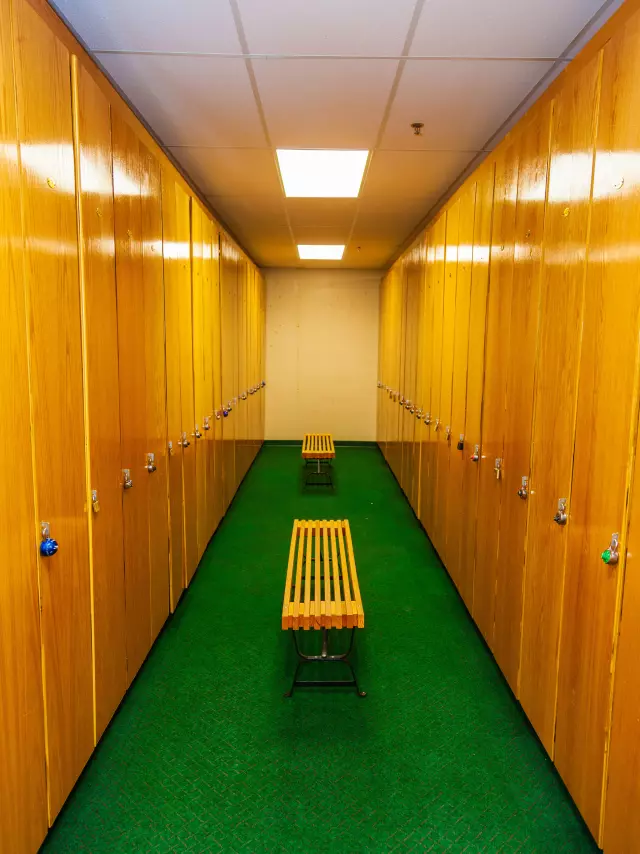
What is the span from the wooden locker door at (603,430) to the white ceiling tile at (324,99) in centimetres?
133

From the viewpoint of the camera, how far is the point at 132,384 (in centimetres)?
272

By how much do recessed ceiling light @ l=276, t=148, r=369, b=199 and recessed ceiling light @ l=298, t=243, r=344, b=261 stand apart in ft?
8.21

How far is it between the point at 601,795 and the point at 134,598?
209 cm

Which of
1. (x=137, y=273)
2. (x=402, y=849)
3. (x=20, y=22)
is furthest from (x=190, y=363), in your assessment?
(x=402, y=849)

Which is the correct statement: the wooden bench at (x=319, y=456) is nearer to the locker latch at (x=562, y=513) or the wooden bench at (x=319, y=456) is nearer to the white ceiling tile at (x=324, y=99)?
the white ceiling tile at (x=324, y=99)

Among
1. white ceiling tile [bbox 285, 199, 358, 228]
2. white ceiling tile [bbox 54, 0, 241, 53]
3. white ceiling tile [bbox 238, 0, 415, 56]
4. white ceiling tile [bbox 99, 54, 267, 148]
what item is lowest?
white ceiling tile [bbox 238, 0, 415, 56]

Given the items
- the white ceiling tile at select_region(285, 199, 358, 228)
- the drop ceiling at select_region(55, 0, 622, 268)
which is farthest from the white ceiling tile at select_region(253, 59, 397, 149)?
the white ceiling tile at select_region(285, 199, 358, 228)

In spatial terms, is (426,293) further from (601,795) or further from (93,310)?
(601,795)

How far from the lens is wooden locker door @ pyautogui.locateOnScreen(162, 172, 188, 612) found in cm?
334

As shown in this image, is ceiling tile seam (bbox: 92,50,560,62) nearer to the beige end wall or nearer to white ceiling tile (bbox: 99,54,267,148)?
white ceiling tile (bbox: 99,54,267,148)

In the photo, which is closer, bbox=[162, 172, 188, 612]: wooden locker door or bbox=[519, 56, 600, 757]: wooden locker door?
bbox=[519, 56, 600, 757]: wooden locker door

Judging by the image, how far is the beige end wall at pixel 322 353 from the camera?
973 cm

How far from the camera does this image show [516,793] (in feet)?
7.29

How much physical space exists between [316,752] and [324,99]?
3247 millimetres
